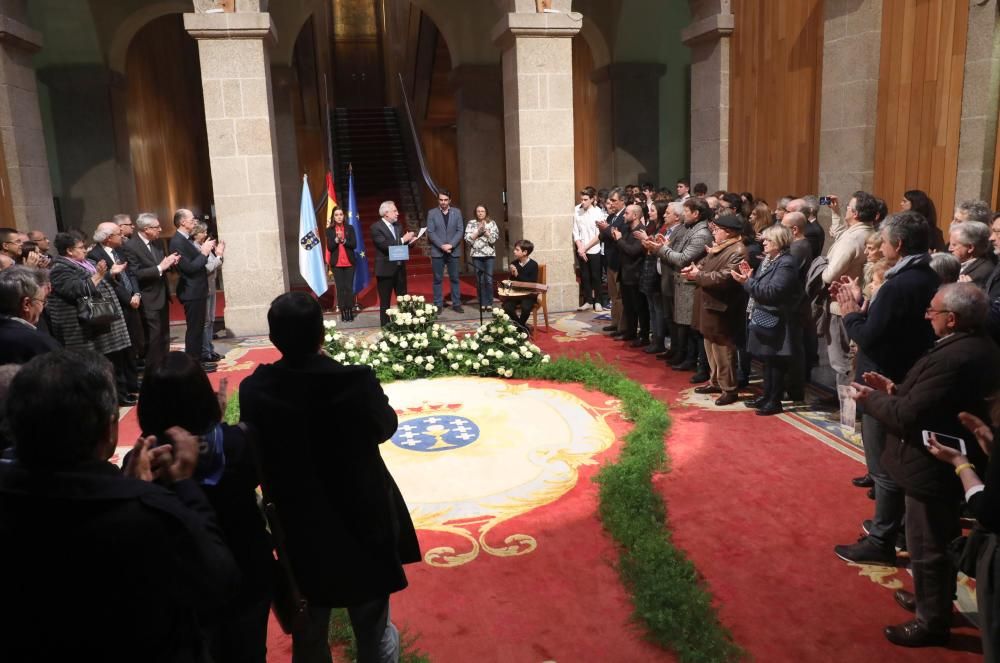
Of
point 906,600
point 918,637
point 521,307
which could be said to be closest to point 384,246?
point 521,307

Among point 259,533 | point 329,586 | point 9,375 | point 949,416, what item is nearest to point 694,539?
point 949,416

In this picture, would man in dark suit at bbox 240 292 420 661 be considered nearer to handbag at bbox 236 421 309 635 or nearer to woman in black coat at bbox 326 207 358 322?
handbag at bbox 236 421 309 635

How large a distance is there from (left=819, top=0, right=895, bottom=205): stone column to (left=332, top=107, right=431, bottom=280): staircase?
727 cm

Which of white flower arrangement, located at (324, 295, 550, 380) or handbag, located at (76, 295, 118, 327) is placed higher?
handbag, located at (76, 295, 118, 327)

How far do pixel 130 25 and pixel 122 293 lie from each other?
8265 millimetres

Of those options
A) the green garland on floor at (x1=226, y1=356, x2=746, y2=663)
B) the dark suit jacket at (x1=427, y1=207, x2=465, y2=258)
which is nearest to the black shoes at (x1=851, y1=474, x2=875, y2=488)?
the green garland on floor at (x1=226, y1=356, x2=746, y2=663)

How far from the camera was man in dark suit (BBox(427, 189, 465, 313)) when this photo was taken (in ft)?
34.9

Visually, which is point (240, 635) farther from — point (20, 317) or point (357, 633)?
point (20, 317)

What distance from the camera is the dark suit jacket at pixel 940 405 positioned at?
3021 mm

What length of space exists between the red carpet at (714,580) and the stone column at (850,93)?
3833 mm

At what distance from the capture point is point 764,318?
19.3 feet

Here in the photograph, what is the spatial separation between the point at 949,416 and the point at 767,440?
100 inches

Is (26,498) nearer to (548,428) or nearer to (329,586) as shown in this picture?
(329,586)

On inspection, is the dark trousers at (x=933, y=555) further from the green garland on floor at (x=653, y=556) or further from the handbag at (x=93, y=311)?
the handbag at (x=93, y=311)
